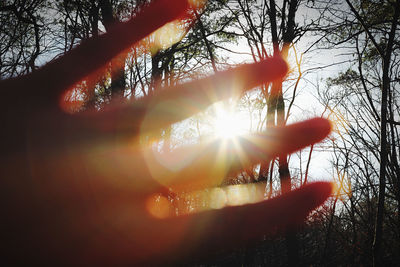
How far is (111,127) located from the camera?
1.02 meters

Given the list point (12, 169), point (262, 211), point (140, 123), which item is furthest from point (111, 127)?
point (262, 211)

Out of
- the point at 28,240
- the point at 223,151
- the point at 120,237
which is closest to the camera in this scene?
the point at 28,240

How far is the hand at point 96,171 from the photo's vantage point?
3.10ft

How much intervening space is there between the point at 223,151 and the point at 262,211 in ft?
1.72

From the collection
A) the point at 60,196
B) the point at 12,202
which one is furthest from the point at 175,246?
the point at 12,202

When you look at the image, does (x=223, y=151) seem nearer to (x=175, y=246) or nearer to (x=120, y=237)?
(x=175, y=246)

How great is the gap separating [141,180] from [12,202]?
61cm

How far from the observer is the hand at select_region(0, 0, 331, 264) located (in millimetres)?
945

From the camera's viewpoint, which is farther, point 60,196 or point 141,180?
point 141,180

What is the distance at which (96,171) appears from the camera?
110 centimetres

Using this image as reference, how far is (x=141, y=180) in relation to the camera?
4.09 ft

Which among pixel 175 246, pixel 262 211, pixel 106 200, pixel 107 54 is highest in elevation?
pixel 107 54

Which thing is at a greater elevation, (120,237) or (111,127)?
(111,127)

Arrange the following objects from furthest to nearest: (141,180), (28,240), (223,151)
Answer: (223,151), (141,180), (28,240)
